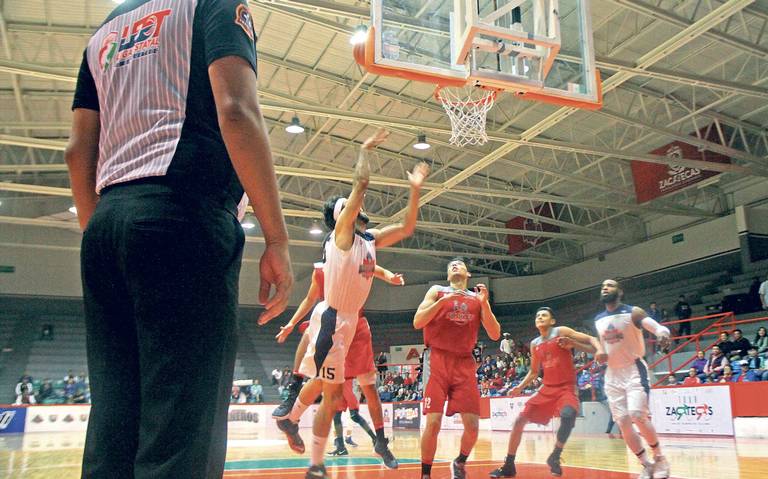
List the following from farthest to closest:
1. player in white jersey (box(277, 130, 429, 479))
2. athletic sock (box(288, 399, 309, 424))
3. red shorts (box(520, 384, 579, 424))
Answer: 1. red shorts (box(520, 384, 579, 424))
2. athletic sock (box(288, 399, 309, 424))
3. player in white jersey (box(277, 130, 429, 479))

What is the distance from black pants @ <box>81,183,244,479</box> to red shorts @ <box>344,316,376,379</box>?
5879 mm

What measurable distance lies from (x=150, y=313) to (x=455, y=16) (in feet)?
27.0

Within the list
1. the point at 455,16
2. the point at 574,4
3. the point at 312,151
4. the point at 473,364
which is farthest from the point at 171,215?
the point at 312,151

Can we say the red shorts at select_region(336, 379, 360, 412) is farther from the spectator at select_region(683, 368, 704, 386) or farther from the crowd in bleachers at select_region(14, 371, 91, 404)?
the crowd in bleachers at select_region(14, 371, 91, 404)

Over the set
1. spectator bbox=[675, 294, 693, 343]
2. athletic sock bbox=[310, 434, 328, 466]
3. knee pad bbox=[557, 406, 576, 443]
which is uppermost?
spectator bbox=[675, 294, 693, 343]

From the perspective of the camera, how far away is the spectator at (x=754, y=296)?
68.6ft

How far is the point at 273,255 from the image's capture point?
1818 mm

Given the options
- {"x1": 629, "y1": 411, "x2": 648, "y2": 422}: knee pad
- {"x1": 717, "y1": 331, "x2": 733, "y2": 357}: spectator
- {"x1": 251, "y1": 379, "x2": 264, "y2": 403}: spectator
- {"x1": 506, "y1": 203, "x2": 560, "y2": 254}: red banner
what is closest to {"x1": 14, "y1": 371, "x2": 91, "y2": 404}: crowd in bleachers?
{"x1": 251, "y1": 379, "x2": 264, "y2": 403}: spectator

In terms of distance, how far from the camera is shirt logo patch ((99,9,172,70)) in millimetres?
1843

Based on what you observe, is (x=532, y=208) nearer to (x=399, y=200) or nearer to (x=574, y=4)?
(x=399, y=200)

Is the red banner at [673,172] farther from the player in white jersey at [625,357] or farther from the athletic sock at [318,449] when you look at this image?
the athletic sock at [318,449]

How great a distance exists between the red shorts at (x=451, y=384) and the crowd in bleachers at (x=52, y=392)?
2001 cm

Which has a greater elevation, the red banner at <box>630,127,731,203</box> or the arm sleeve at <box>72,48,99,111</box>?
the red banner at <box>630,127,731,203</box>

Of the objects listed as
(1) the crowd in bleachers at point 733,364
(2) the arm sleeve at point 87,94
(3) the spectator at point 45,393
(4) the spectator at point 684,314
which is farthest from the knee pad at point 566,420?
(3) the spectator at point 45,393
